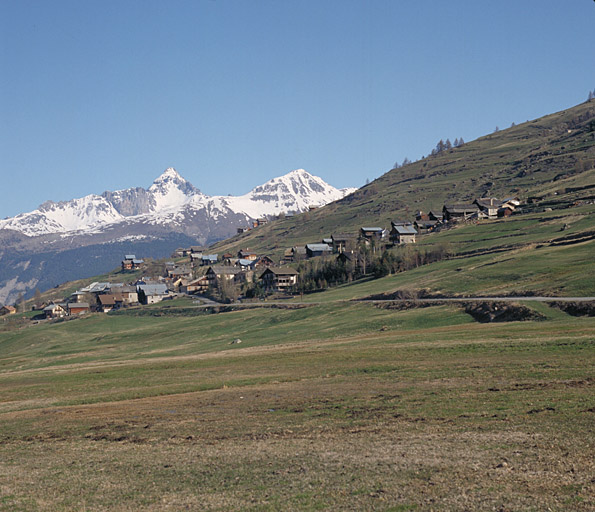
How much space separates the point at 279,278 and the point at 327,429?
147m

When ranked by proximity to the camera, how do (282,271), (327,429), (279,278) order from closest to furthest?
(327,429), (279,278), (282,271)

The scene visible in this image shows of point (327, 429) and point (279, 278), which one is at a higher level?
point (327, 429)

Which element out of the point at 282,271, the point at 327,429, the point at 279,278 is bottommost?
the point at 279,278

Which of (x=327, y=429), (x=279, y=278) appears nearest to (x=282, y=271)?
(x=279, y=278)

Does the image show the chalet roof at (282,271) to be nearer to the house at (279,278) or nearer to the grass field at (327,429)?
the house at (279,278)

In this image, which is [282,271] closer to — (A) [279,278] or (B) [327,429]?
(A) [279,278]

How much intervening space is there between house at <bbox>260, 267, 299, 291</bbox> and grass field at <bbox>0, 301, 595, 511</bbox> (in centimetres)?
11212

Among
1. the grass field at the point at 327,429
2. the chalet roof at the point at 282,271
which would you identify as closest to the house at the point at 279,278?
the chalet roof at the point at 282,271

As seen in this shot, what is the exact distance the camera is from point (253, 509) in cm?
1886

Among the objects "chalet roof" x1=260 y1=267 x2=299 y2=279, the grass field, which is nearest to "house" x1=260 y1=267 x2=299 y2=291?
"chalet roof" x1=260 y1=267 x2=299 y2=279

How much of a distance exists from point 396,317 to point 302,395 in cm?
4971

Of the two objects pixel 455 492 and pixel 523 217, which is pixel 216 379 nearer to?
pixel 455 492

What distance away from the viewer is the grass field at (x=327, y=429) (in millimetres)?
19844

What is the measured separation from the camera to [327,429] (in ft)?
92.7
